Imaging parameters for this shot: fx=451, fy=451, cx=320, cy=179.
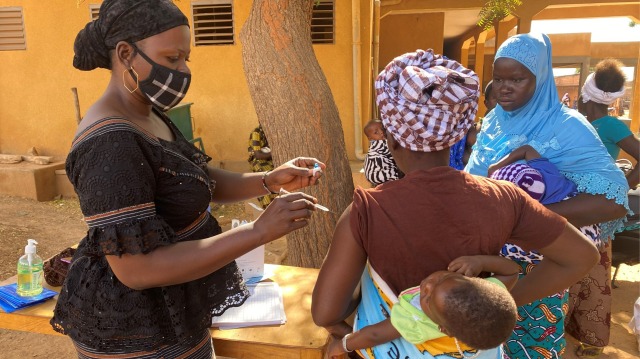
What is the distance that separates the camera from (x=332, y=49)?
7.35m

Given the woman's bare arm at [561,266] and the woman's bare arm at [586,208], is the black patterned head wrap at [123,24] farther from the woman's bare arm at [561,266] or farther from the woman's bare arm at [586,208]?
the woman's bare arm at [586,208]

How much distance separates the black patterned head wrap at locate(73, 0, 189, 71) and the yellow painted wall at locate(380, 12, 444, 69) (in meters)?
10.2

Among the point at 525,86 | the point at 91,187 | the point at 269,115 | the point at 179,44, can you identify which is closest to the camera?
the point at 91,187

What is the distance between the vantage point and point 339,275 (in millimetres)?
1410

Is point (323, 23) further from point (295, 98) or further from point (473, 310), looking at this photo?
point (473, 310)

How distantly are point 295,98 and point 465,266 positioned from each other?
6.78 ft

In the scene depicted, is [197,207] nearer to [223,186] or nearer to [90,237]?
[90,237]

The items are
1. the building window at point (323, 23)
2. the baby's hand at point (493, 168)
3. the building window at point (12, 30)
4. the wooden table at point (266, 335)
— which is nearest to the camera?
the wooden table at point (266, 335)

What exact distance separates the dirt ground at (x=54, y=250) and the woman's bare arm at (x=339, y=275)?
300 cm

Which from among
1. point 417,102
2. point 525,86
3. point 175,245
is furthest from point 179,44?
point 525,86

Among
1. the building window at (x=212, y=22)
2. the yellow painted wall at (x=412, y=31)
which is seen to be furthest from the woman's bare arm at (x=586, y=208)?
the yellow painted wall at (x=412, y=31)

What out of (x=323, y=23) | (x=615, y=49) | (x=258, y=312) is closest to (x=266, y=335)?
(x=258, y=312)

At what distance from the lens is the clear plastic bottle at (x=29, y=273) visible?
2.15m

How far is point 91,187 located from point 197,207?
0.39m
